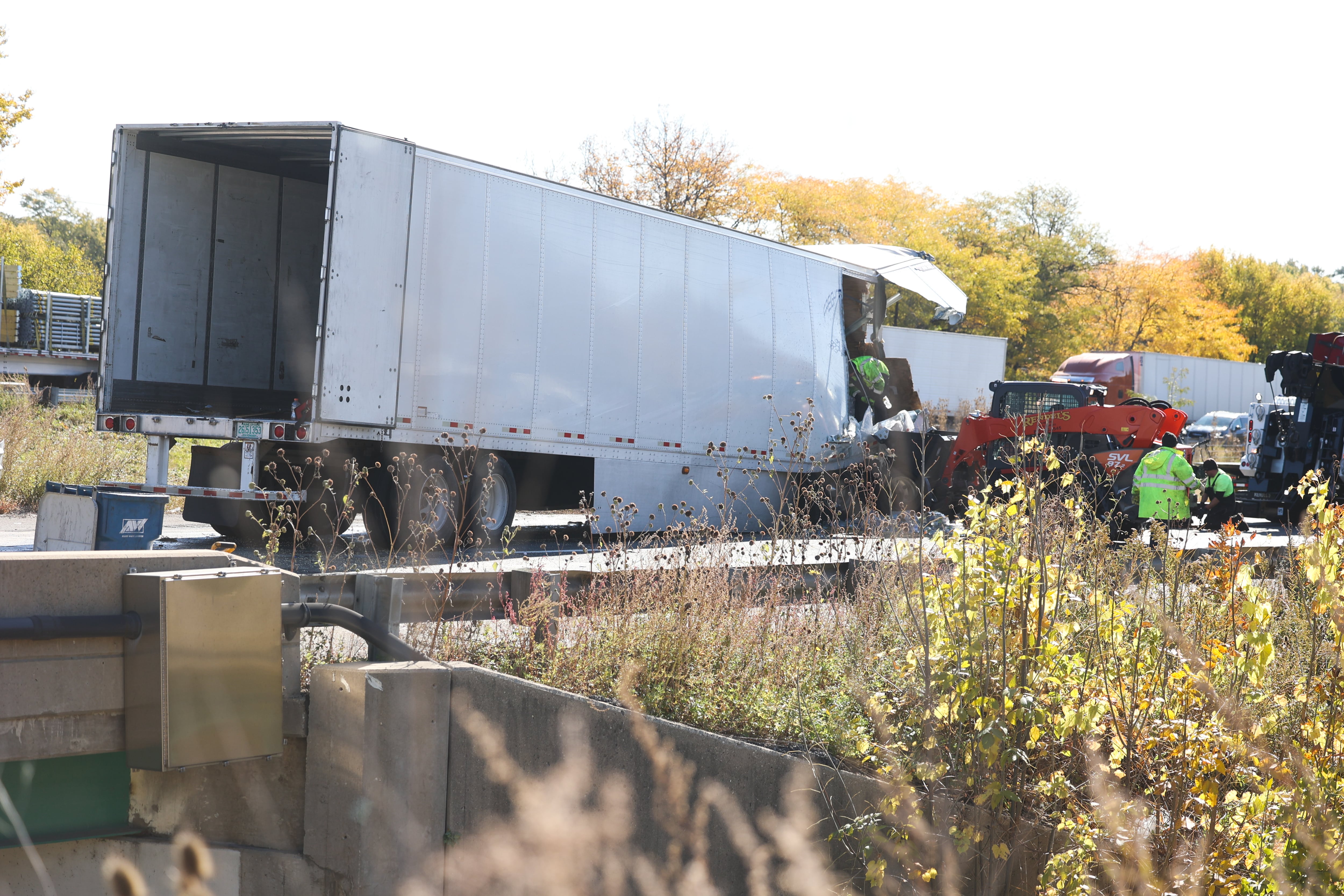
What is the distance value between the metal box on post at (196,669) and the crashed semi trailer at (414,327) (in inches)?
190

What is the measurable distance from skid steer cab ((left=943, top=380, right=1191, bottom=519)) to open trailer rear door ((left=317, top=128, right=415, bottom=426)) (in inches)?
279

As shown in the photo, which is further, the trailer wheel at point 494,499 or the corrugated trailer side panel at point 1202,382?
the corrugated trailer side panel at point 1202,382

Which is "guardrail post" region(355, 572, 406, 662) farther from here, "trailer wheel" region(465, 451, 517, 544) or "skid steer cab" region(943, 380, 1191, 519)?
Answer: "skid steer cab" region(943, 380, 1191, 519)

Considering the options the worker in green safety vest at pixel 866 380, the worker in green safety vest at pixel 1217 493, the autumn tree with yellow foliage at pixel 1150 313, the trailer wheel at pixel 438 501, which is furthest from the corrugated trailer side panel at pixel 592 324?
the autumn tree with yellow foliage at pixel 1150 313

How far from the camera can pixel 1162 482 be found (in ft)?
37.2

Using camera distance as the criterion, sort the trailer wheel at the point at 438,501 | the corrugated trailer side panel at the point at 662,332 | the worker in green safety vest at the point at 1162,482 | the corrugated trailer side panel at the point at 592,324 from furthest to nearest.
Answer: the corrugated trailer side panel at the point at 662,332
the worker in green safety vest at the point at 1162,482
the corrugated trailer side panel at the point at 592,324
the trailer wheel at the point at 438,501

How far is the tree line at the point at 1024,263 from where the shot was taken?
129 feet

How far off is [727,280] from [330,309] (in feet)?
17.5

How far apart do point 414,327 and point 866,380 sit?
769 centimetres

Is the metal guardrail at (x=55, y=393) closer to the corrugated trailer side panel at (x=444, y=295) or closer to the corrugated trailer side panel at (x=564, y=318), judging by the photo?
the corrugated trailer side panel at (x=444, y=295)

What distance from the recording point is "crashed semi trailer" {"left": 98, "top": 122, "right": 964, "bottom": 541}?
980cm

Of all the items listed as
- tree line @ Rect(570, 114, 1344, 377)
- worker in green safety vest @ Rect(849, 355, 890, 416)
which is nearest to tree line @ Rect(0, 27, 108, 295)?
worker in green safety vest @ Rect(849, 355, 890, 416)

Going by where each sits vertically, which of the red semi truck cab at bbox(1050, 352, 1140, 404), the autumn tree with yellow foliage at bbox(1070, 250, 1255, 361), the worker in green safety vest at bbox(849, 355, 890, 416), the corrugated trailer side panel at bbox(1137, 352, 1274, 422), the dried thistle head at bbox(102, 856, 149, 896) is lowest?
the dried thistle head at bbox(102, 856, 149, 896)

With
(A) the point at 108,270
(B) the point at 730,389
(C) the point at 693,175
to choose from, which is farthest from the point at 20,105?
(C) the point at 693,175
